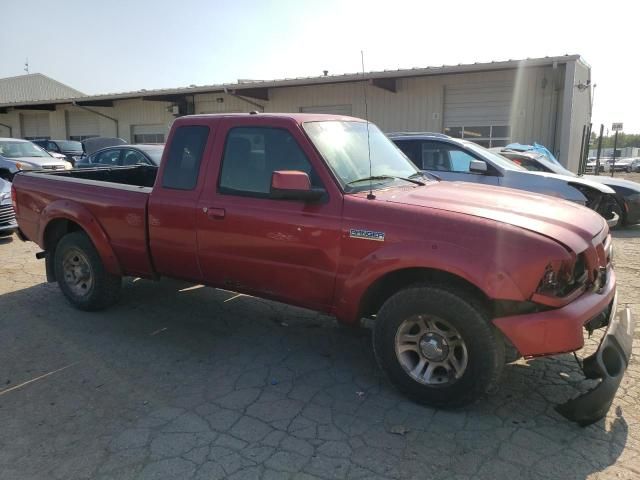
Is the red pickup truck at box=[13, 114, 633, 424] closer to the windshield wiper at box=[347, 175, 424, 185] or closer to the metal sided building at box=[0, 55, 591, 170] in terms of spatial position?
the windshield wiper at box=[347, 175, 424, 185]

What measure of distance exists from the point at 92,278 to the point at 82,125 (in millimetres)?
27253

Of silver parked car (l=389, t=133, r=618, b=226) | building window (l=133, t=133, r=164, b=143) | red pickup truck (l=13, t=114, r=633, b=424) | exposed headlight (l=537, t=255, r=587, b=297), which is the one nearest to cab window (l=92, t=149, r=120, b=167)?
silver parked car (l=389, t=133, r=618, b=226)

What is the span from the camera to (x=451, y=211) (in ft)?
10.7

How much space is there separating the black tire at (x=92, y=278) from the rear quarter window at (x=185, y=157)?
1293mm

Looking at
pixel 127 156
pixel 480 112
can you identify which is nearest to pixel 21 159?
pixel 127 156

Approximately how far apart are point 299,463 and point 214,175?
2336 mm

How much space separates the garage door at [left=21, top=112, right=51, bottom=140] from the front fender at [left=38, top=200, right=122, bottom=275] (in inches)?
1191

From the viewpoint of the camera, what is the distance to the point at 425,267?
10.7 feet

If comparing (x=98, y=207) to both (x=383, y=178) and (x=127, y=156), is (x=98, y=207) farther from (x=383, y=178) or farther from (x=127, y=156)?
(x=127, y=156)

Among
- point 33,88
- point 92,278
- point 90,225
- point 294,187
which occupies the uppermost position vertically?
point 33,88

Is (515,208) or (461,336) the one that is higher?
(515,208)

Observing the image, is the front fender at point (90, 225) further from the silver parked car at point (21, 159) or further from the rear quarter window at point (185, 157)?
the silver parked car at point (21, 159)

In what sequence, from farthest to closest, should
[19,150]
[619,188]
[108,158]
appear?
[19,150] → [108,158] → [619,188]

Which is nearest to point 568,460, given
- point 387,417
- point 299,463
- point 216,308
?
point 387,417
